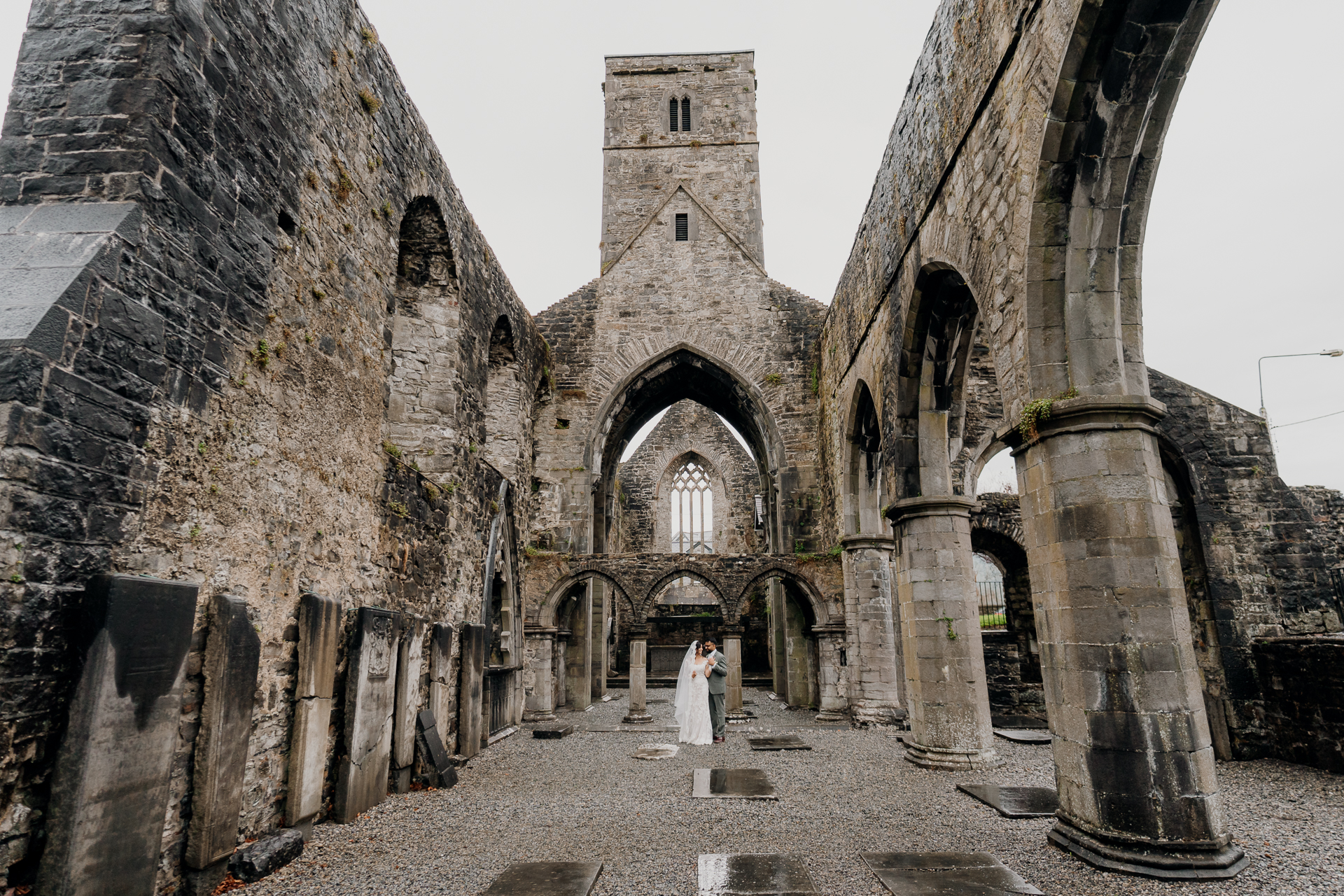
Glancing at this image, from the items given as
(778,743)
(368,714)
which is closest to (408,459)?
(368,714)

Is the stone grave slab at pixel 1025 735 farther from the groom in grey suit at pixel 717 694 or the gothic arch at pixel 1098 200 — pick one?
the gothic arch at pixel 1098 200

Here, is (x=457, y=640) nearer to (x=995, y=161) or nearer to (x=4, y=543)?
(x=4, y=543)

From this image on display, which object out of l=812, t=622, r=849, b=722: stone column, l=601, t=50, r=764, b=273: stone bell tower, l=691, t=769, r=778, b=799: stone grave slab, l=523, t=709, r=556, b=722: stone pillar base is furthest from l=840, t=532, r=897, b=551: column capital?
l=601, t=50, r=764, b=273: stone bell tower

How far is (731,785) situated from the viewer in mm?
7074

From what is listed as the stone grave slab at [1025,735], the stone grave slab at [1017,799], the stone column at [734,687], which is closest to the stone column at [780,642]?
the stone column at [734,687]

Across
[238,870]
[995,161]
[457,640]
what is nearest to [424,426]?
[457,640]

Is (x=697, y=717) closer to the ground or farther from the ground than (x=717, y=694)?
closer to the ground

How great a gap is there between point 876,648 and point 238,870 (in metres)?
9.37

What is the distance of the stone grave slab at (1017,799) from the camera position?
570 cm

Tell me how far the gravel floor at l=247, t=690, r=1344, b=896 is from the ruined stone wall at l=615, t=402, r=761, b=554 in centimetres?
1522

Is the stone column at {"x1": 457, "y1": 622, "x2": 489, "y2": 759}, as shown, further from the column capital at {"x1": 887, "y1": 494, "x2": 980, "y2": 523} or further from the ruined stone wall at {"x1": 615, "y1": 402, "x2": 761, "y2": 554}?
the ruined stone wall at {"x1": 615, "y1": 402, "x2": 761, "y2": 554}

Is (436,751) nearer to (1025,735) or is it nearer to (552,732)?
(552,732)

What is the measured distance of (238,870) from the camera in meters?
4.36

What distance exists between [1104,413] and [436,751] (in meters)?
6.54
